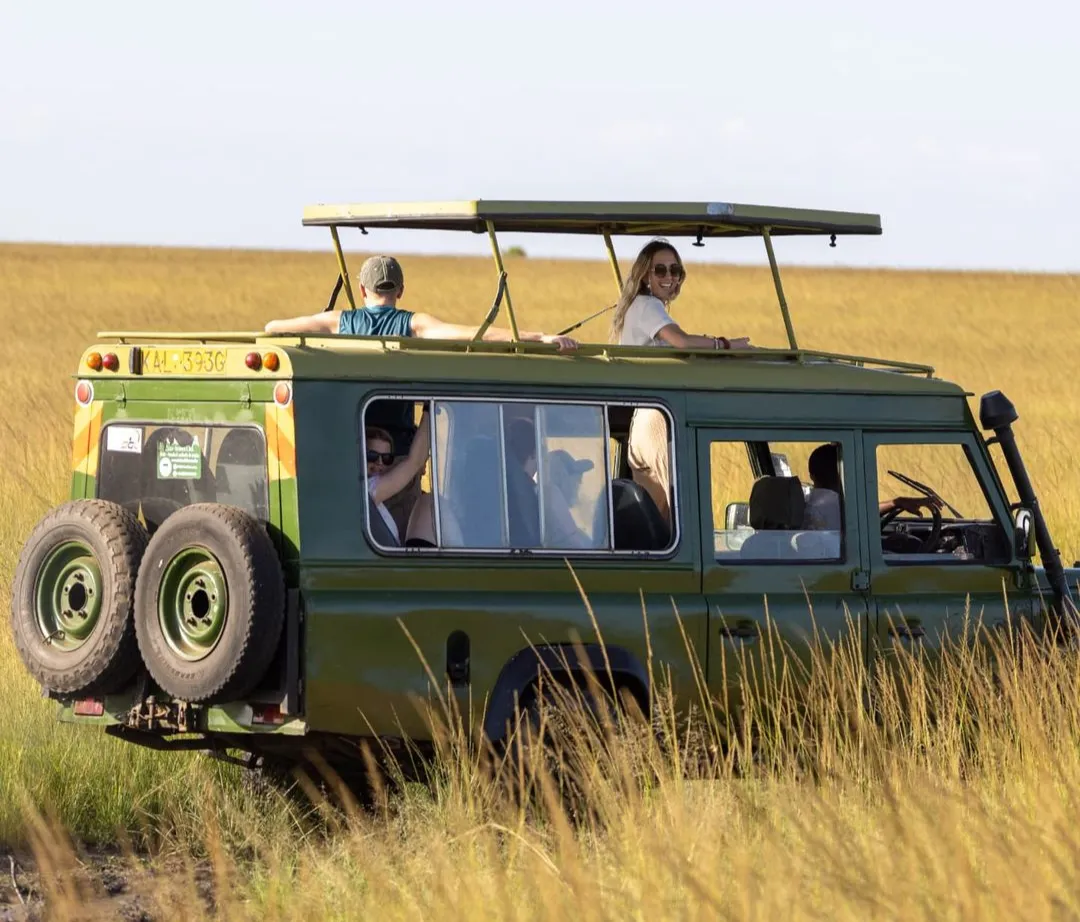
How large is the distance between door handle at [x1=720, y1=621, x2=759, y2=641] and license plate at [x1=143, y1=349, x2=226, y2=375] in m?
1.95

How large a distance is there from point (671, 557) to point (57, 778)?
2.45 metres

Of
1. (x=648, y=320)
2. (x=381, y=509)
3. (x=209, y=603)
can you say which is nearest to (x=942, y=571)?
(x=648, y=320)

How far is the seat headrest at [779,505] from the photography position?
7957mm

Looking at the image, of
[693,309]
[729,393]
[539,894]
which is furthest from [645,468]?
[693,309]

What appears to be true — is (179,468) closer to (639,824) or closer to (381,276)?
(381,276)

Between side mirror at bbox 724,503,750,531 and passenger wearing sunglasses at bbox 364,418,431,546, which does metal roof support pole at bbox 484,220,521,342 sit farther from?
side mirror at bbox 724,503,750,531

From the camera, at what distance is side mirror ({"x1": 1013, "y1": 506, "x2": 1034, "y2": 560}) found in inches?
317

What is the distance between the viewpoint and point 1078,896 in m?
4.85

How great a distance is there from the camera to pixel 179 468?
7219 mm

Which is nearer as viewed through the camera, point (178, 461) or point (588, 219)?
point (178, 461)

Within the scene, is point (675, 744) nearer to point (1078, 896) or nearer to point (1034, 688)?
point (1078, 896)

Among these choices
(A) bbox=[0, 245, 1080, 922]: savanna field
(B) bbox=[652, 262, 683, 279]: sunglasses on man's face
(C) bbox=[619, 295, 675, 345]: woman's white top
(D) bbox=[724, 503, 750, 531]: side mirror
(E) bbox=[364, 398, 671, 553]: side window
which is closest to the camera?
(A) bbox=[0, 245, 1080, 922]: savanna field

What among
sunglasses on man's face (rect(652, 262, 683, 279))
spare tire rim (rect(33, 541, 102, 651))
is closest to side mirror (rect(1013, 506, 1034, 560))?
sunglasses on man's face (rect(652, 262, 683, 279))

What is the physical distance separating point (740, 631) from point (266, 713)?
1751 millimetres
